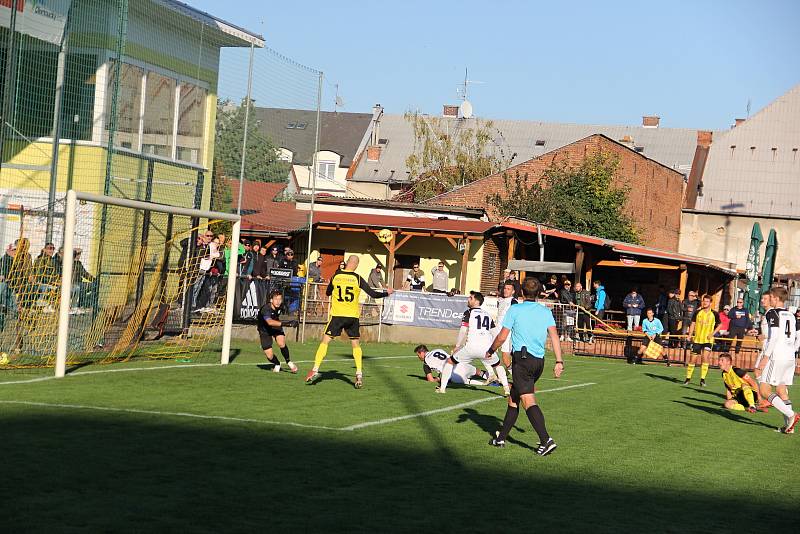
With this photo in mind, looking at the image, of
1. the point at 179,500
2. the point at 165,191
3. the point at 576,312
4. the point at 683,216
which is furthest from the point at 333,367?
the point at 683,216

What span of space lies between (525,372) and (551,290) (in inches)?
959

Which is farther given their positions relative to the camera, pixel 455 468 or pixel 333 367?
pixel 333 367

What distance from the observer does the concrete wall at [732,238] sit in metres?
54.6

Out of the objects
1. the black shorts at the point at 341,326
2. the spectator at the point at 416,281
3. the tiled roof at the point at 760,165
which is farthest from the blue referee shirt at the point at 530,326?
the tiled roof at the point at 760,165

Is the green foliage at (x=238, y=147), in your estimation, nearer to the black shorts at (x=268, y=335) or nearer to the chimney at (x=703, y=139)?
the black shorts at (x=268, y=335)

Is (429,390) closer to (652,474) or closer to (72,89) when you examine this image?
(652,474)

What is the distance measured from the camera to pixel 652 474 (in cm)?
1046

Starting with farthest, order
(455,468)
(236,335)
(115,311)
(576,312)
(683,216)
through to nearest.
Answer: (683,216), (576,312), (236,335), (115,311), (455,468)

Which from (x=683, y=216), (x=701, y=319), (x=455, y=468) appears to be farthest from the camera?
(x=683, y=216)

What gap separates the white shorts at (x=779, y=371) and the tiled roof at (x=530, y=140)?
2354 inches

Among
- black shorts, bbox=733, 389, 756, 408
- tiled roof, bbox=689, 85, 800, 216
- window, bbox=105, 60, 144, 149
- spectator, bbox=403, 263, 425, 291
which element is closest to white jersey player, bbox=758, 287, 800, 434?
black shorts, bbox=733, 389, 756, 408

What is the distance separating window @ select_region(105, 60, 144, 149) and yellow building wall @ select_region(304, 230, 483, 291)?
1778 cm

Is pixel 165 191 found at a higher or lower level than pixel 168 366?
higher

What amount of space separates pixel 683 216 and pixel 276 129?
3889cm
